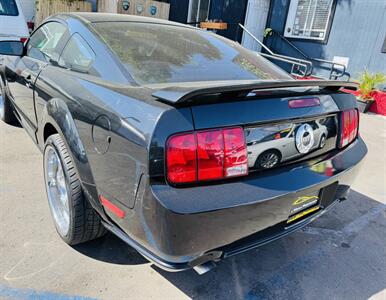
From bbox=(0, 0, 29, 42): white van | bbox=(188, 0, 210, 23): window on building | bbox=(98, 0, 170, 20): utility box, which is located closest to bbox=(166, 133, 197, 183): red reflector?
bbox=(0, 0, 29, 42): white van

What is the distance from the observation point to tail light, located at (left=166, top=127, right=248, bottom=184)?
4.77 feet

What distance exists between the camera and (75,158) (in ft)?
6.48

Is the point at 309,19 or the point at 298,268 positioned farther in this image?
the point at 309,19

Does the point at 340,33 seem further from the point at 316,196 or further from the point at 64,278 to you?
the point at 64,278

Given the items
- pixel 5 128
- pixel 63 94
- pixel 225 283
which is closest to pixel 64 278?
pixel 225 283

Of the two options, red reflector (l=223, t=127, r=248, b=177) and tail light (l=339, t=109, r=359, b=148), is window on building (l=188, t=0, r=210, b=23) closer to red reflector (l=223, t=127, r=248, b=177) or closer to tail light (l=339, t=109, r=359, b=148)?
tail light (l=339, t=109, r=359, b=148)

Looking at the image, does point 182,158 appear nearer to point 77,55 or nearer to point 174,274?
point 174,274

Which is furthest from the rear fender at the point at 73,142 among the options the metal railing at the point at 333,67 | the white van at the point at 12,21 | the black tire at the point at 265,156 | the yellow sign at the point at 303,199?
the metal railing at the point at 333,67

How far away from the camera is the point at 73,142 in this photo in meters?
1.98

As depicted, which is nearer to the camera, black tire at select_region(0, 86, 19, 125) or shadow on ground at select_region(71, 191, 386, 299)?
shadow on ground at select_region(71, 191, 386, 299)

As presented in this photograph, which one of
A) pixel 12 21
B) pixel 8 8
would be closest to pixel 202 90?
pixel 12 21

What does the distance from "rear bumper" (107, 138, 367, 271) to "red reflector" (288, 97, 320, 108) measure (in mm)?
352

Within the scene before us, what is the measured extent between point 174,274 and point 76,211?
2.49ft

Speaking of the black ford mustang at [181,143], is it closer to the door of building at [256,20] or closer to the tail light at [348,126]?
the tail light at [348,126]
